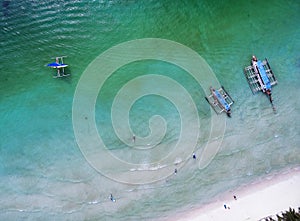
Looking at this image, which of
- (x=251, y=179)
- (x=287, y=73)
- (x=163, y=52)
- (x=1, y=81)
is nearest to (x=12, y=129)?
(x=1, y=81)

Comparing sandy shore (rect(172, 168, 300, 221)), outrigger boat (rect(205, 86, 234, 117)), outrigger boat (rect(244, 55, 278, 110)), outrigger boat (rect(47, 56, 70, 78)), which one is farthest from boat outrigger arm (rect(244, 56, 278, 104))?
outrigger boat (rect(47, 56, 70, 78))

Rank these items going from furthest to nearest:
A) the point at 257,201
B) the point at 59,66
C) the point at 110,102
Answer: the point at 110,102, the point at 257,201, the point at 59,66

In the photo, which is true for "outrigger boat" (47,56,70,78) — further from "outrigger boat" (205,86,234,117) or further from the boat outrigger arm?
the boat outrigger arm

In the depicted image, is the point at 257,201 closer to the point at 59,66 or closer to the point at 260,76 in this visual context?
the point at 260,76

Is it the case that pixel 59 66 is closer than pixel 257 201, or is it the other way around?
pixel 59 66

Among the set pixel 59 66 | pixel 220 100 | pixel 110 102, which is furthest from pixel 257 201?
pixel 59 66

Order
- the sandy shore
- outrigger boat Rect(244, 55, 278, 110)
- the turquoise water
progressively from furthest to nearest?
outrigger boat Rect(244, 55, 278, 110) < the turquoise water < the sandy shore

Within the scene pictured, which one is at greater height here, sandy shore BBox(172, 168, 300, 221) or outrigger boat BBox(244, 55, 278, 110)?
outrigger boat BBox(244, 55, 278, 110)
